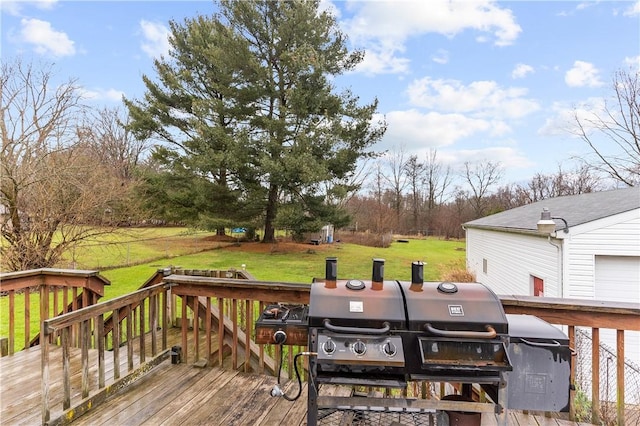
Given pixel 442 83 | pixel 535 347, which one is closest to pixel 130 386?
pixel 535 347

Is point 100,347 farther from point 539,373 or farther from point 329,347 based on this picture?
point 539,373

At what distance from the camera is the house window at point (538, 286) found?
24.2 feet

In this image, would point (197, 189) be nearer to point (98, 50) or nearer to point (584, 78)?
point (98, 50)

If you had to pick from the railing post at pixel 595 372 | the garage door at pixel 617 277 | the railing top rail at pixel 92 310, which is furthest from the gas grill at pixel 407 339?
the garage door at pixel 617 277

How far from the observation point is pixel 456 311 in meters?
1.49

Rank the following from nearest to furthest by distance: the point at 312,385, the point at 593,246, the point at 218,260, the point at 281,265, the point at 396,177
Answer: the point at 312,385 < the point at 593,246 < the point at 281,265 < the point at 218,260 < the point at 396,177

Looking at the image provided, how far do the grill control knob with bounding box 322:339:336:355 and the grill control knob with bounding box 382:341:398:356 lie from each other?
22cm

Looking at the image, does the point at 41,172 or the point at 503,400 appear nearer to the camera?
the point at 503,400

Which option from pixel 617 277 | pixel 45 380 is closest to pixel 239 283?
pixel 45 380

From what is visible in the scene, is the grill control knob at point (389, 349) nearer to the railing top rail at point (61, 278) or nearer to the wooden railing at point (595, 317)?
the wooden railing at point (595, 317)

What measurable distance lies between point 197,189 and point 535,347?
1350 centimetres

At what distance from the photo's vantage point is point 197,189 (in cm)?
1350

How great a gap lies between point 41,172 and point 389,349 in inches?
306

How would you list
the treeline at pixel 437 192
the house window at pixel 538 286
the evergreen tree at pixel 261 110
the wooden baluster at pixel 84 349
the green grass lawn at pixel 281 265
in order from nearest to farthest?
the wooden baluster at pixel 84 349 → the house window at pixel 538 286 → the green grass lawn at pixel 281 265 → the evergreen tree at pixel 261 110 → the treeline at pixel 437 192
